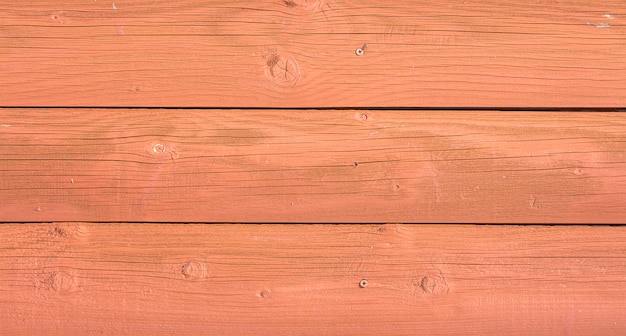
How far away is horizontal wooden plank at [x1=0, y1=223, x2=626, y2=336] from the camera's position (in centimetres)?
148

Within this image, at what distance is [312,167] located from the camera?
1.49 meters

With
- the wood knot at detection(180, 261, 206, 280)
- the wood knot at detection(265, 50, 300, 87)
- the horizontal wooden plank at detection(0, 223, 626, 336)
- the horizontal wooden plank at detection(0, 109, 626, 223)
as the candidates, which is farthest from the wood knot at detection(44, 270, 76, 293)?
the wood knot at detection(265, 50, 300, 87)

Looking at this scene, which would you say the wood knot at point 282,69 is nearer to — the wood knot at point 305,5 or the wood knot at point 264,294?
the wood knot at point 305,5

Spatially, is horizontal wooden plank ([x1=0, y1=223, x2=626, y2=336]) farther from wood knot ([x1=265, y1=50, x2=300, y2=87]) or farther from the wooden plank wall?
wood knot ([x1=265, y1=50, x2=300, y2=87])

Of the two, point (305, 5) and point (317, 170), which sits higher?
point (305, 5)

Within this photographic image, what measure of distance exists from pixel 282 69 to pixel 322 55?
0.09 metres

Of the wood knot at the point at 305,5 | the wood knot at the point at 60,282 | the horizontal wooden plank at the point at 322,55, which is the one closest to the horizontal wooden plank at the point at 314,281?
the wood knot at the point at 60,282

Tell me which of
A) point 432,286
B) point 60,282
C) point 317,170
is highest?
point 317,170

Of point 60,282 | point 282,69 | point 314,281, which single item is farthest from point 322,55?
point 60,282

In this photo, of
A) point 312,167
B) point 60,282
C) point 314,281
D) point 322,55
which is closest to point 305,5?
point 322,55

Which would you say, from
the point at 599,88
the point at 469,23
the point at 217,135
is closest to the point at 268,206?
the point at 217,135

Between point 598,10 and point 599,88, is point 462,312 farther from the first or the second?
point 598,10

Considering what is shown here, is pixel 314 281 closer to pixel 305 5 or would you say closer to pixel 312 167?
pixel 312 167

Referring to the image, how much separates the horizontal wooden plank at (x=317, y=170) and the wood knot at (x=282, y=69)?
0.35ft
